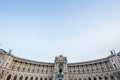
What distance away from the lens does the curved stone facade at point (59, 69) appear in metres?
52.8

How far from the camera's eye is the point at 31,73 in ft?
198

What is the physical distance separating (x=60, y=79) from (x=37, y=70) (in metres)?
17.5

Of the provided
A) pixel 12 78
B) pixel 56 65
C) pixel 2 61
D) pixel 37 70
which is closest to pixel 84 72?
pixel 56 65

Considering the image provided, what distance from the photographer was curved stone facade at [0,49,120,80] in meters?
52.8

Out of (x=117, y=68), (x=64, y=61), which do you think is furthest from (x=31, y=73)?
(x=117, y=68)

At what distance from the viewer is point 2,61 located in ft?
171

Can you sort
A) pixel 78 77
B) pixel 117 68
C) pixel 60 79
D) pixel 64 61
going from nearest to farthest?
pixel 117 68 < pixel 60 79 < pixel 78 77 < pixel 64 61

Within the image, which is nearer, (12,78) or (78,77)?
(12,78)

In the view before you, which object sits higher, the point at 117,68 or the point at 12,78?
the point at 117,68

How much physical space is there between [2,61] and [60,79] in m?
33.9

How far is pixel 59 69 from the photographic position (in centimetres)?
6147

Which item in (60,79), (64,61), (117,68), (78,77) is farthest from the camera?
(64,61)

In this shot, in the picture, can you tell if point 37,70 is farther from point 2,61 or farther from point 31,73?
point 2,61

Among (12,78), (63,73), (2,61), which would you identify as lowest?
(12,78)
